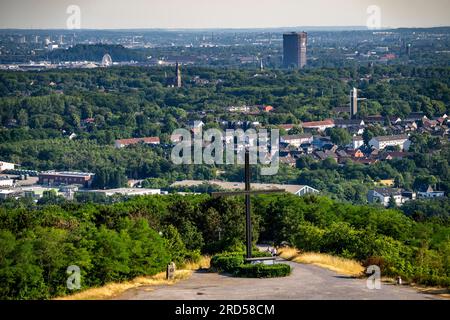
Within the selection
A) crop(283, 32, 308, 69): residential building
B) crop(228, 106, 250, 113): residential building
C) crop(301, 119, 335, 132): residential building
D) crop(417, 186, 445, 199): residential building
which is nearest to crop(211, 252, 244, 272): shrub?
crop(417, 186, 445, 199): residential building

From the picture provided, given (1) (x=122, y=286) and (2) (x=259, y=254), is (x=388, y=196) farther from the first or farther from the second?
(1) (x=122, y=286)

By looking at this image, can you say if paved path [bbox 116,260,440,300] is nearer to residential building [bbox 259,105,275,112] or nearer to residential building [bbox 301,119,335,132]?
residential building [bbox 301,119,335,132]

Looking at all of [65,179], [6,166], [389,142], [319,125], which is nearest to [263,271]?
[65,179]

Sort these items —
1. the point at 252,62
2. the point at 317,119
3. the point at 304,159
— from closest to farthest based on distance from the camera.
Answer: the point at 304,159 < the point at 317,119 < the point at 252,62

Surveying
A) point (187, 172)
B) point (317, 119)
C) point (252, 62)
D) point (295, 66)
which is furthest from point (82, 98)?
point (252, 62)

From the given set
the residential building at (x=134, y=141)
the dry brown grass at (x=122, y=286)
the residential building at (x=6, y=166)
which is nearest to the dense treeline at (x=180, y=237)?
the dry brown grass at (x=122, y=286)
